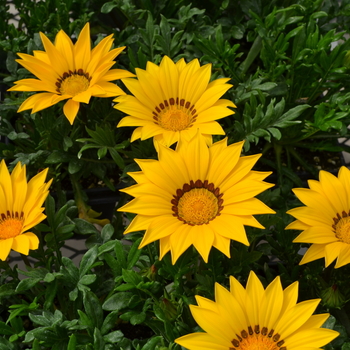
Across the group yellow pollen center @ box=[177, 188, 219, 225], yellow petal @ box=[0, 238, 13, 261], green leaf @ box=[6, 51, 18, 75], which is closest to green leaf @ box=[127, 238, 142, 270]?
yellow pollen center @ box=[177, 188, 219, 225]

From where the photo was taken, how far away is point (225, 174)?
930 mm

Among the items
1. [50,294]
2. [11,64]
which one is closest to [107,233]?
[50,294]

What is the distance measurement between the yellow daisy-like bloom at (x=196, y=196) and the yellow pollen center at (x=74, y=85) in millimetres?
333

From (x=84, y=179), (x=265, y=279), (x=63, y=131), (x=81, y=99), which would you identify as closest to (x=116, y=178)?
(x=84, y=179)

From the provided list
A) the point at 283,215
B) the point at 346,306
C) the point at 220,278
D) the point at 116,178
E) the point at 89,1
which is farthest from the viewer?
the point at 89,1

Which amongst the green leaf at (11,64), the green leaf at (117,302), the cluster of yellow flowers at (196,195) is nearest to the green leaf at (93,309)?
the green leaf at (117,302)

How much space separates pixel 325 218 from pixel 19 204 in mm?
567

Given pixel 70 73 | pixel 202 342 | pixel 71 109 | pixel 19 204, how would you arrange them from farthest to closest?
pixel 70 73, pixel 71 109, pixel 19 204, pixel 202 342

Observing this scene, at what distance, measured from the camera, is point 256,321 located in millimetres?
833

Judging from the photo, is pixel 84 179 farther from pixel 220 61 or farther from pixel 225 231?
pixel 225 231

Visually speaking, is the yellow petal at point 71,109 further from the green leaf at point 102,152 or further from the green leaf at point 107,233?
the green leaf at point 107,233

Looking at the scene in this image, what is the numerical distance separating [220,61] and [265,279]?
1.84 ft

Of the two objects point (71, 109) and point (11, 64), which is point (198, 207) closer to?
point (71, 109)

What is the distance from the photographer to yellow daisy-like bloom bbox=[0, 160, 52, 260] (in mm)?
911
